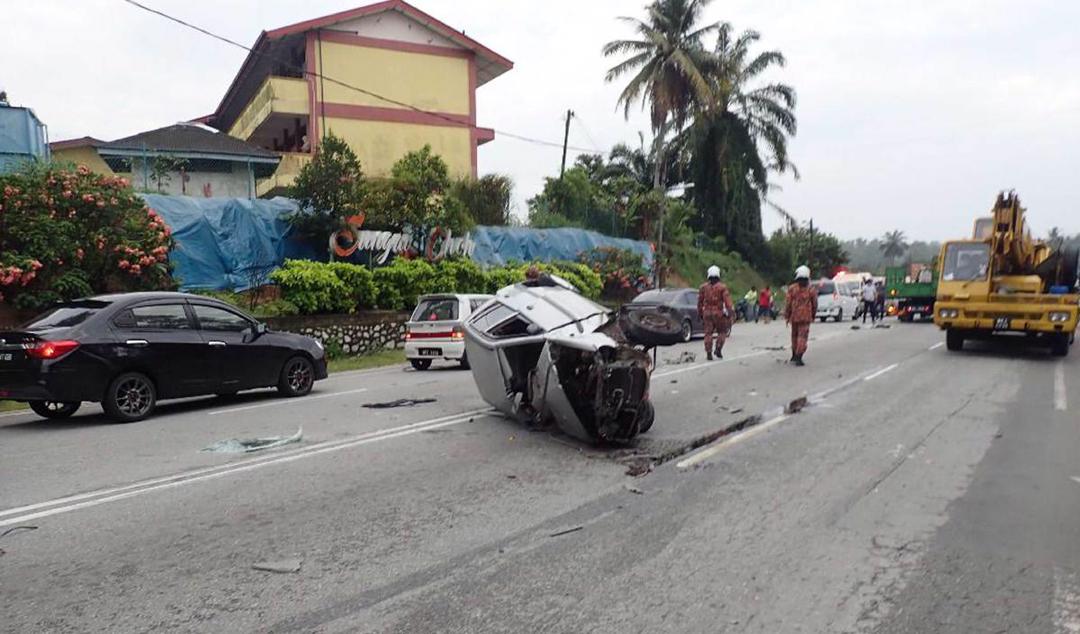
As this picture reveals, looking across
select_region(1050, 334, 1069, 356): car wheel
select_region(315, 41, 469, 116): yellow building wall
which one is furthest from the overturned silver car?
select_region(315, 41, 469, 116): yellow building wall

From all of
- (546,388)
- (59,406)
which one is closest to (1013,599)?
(546,388)

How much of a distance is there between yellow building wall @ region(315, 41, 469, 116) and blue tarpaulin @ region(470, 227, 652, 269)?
8439 millimetres

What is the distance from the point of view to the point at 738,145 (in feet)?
138

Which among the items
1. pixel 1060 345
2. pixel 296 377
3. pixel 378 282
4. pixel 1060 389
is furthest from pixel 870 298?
pixel 296 377

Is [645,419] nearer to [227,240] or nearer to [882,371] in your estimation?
[882,371]

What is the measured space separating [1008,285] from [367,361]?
13871mm

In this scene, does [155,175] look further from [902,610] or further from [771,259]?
[771,259]

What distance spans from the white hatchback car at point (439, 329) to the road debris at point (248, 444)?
671 centimetres

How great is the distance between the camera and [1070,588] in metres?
4.03

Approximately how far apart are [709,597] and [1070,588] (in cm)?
196

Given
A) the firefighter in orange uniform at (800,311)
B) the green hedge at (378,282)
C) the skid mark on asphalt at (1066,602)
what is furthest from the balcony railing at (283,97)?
the skid mark on asphalt at (1066,602)

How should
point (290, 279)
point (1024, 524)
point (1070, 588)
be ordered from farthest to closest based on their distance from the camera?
point (290, 279), point (1024, 524), point (1070, 588)

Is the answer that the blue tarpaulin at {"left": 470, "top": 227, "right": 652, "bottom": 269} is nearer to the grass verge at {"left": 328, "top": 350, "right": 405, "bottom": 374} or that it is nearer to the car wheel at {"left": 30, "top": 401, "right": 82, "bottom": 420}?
the grass verge at {"left": 328, "top": 350, "right": 405, "bottom": 374}

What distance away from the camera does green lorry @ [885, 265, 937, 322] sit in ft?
89.3
